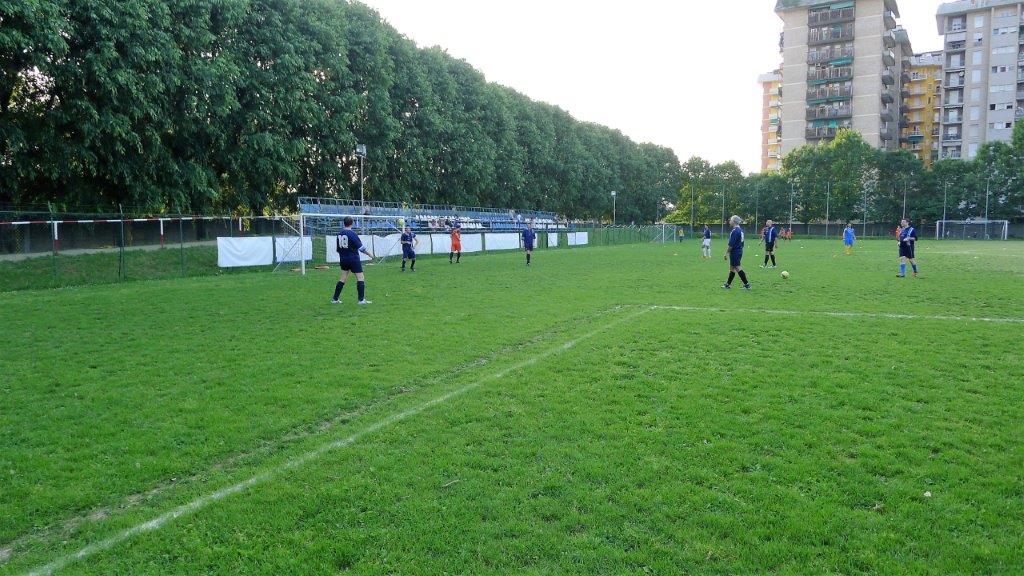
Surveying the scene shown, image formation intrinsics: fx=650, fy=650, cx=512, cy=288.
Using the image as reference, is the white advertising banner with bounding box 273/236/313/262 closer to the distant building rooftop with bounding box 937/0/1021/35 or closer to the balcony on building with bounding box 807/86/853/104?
the balcony on building with bounding box 807/86/853/104

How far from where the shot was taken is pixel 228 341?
1105 centimetres

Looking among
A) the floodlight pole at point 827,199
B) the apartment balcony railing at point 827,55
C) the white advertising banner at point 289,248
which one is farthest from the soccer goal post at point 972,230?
the white advertising banner at point 289,248

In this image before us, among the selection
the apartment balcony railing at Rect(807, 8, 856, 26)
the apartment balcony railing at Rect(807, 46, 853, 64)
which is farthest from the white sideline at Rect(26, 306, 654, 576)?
the apartment balcony railing at Rect(807, 8, 856, 26)

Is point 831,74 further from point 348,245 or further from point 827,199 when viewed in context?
point 348,245

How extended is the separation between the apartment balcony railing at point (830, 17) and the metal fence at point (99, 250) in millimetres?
92893

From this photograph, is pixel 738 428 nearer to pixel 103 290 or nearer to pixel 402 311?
pixel 402 311

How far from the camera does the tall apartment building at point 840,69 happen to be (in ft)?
305

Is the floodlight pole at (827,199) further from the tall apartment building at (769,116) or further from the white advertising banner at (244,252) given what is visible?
the white advertising banner at (244,252)

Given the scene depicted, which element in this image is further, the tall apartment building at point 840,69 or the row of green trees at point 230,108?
the tall apartment building at point 840,69

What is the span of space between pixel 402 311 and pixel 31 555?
10.6 m

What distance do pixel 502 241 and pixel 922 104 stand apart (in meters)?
97.1

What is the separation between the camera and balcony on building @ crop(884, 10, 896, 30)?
93.0 metres

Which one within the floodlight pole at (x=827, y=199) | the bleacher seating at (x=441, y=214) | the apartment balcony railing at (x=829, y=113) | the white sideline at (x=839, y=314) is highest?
the apartment balcony railing at (x=829, y=113)

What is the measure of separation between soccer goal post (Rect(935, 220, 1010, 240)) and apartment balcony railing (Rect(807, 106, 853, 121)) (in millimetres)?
24845
